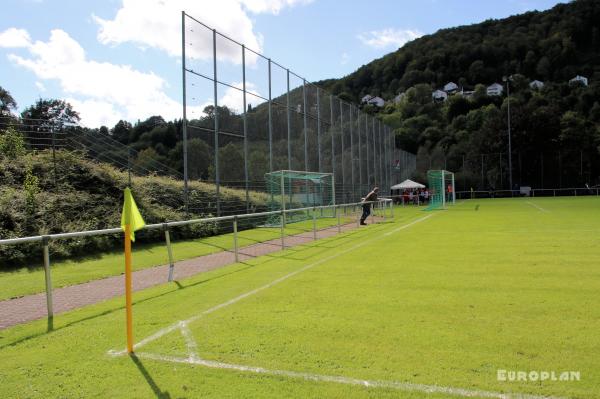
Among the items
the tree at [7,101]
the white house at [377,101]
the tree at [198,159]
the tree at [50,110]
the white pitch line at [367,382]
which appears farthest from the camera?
the white house at [377,101]

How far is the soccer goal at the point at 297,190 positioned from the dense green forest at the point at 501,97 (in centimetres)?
4476

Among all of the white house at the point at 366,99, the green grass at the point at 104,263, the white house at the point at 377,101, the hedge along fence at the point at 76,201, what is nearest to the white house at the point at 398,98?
the white house at the point at 377,101

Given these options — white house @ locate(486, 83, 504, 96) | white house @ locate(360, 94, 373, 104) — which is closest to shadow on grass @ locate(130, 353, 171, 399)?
white house @ locate(360, 94, 373, 104)

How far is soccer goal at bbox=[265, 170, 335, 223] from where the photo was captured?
22906mm

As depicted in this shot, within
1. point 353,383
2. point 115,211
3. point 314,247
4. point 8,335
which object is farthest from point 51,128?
point 353,383

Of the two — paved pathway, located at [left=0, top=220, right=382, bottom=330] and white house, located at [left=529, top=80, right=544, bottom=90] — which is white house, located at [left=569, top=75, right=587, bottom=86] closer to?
white house, located at [left=529, top=80, right=544, bottom=90]

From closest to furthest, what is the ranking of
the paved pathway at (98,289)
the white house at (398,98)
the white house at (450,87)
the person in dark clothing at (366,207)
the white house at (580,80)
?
the paved pathway at (98,289) → the person in dark clothing at (366,207) → the white house at (580,80) → the white house at (398,98) → the white house at (450,87)

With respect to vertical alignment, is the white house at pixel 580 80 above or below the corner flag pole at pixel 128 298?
above

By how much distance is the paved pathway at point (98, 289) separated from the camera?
730 centimetres

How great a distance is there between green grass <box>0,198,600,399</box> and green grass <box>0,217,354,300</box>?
2.60 meters

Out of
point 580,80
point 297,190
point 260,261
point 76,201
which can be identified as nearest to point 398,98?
point 580,80

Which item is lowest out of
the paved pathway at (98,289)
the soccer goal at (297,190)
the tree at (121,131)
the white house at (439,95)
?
the paved pathway at (98,289)

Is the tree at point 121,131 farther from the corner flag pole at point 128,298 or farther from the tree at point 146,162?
the corner flag pole at point 128,298

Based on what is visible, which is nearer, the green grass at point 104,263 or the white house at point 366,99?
the green grass at point 104,263
